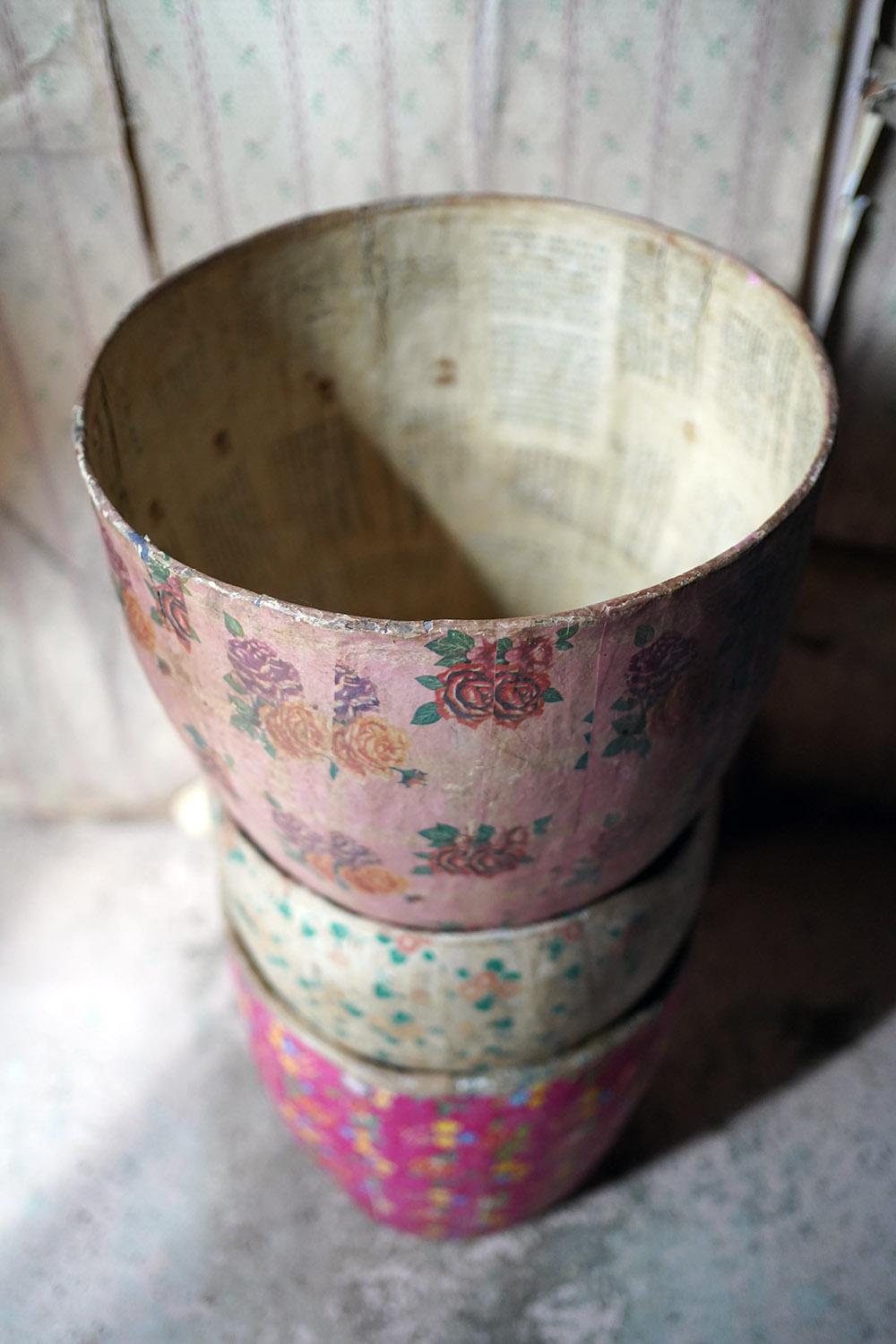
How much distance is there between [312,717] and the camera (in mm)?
698

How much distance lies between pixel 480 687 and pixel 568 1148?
0.64 meters

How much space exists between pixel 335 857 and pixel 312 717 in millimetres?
155

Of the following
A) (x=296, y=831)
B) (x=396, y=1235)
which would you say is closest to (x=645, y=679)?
(x=296, y=831)

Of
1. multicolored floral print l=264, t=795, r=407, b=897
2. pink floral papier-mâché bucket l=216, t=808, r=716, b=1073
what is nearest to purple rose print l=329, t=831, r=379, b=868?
multicolored floral print l=264, t=795, r=407, b=897

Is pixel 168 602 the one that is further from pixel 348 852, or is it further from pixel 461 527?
pixel 461 527

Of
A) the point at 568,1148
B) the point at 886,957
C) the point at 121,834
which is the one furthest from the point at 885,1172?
the point at 121,834

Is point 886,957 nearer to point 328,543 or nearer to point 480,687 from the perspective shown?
point 328,543

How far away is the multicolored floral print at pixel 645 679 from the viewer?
2.21ft

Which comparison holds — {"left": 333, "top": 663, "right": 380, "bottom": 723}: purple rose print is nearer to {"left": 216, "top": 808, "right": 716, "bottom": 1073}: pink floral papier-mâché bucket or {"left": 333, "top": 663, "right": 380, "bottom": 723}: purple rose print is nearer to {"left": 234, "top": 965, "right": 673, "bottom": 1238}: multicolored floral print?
{"left": 216, "top": 808, "right": 716, "bottom": 1073}: pink floral papier-mâché bucket

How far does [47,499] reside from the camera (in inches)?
52.4

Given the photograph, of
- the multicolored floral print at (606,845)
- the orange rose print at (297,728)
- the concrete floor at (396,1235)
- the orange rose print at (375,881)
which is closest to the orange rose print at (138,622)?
the orange rose print at (297,728)

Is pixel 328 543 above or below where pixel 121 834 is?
above

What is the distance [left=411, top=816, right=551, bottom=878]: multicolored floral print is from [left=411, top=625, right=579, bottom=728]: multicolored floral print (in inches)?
4.0

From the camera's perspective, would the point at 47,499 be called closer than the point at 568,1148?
No
